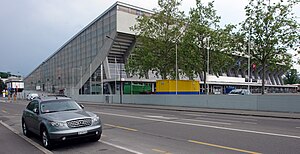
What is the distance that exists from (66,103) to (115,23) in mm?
54536

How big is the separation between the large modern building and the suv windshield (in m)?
43.2

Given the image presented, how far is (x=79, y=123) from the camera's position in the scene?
8094 mm

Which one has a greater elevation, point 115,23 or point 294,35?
point 115,23

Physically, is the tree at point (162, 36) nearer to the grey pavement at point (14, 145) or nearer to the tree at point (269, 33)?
the tree at point (269, 33)

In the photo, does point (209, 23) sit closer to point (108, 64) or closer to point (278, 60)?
point (278, 60)

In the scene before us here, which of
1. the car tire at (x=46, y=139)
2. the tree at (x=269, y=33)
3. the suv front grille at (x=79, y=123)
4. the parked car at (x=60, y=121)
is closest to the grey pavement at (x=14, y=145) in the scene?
the car tire at (x=46, y=139)

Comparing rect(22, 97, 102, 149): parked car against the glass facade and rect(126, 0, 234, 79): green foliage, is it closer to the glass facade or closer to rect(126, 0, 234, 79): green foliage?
rect(126, 0, 234, 79): green foliage

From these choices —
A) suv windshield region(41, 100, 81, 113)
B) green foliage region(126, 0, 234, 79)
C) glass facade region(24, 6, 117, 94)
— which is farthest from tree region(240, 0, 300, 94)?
glass facade region(24, 6, 117, 94)

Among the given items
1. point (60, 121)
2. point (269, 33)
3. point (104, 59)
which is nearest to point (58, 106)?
point (60, 121)

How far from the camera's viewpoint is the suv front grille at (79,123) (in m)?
7.97

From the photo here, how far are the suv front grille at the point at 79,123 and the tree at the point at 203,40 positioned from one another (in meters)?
28.1

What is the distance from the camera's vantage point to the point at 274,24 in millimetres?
27219

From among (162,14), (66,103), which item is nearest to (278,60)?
(162,14)

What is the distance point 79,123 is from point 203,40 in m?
29.8
